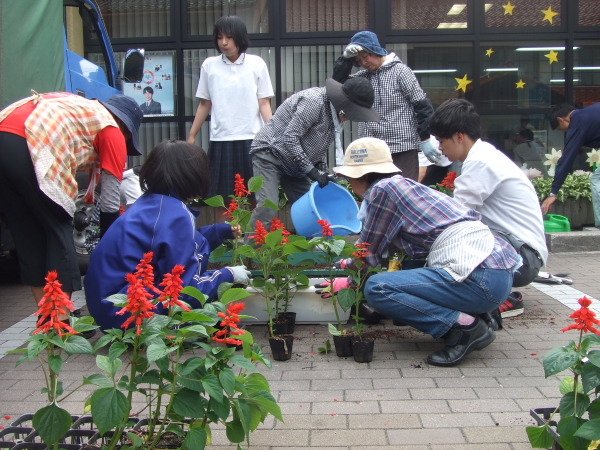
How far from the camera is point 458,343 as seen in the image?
4102 millimetres

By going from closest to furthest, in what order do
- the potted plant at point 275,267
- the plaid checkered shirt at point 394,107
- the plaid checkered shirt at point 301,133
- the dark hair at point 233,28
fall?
the potted plant at point 275,267, the plaid checkered shirt at point 301,133, the plaid checkered shirt at point 394,107, the dark hair at point 233,28

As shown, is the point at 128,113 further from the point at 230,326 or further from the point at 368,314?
the point at 230,326

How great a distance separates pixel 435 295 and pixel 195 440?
1.93 meters

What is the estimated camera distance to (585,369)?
2400mm

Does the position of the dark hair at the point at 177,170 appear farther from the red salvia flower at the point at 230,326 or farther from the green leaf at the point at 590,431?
the green leaf at the point at 590,431

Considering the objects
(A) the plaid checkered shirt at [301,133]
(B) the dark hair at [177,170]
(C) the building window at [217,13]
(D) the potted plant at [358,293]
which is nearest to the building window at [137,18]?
(C) the building window at [217,13]

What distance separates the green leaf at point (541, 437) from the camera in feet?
8.53

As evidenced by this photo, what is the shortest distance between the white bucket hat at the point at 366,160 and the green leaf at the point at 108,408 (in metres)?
2.22

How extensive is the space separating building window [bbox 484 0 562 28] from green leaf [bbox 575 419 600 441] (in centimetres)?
853

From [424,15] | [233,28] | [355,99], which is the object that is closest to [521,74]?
[424,15]

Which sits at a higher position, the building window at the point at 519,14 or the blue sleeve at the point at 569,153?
the building window at the point at 519,14

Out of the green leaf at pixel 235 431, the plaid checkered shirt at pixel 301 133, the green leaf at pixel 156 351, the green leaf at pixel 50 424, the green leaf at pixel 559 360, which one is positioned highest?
the plaid checkered shirt at pixel 301 133

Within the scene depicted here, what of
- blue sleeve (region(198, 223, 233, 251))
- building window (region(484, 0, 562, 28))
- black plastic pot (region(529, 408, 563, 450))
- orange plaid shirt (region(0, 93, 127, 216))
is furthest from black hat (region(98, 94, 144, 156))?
building window (region(484, 0, 562, 28))

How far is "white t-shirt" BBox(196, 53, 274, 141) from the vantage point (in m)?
6.87
